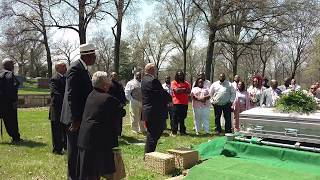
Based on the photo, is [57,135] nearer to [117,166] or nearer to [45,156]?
[45,156]

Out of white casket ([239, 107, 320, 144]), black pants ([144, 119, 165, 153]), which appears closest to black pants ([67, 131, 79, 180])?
black pants ([144, 119, 165, 153])

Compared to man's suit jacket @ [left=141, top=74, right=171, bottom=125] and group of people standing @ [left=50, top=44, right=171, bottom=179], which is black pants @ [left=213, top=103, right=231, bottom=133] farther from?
group of people standing @ [left=50, top=44, right=171, bottom=179]

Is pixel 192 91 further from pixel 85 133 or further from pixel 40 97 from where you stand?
pixel 40 97

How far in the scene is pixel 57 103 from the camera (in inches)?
365

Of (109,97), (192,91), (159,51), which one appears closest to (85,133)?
(109,97)

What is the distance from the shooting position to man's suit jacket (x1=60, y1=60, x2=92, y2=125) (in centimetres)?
605

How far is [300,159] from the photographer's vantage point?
6484 millimetres

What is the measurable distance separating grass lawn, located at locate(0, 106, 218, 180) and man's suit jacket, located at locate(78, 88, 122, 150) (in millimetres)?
1949

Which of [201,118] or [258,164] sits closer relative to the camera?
[258,164]

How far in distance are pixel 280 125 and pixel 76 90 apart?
311 centimetres

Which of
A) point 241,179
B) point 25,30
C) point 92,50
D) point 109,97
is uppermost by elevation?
point 25,30

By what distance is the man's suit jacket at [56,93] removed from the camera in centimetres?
912

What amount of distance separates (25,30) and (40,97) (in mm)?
6095

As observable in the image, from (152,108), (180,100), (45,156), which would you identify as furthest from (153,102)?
(180,100)
